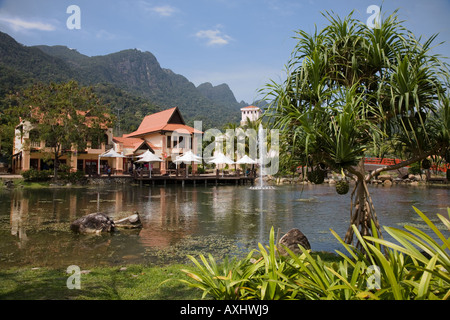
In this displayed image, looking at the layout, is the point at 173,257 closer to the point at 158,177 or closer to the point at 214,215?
the point at 214,215

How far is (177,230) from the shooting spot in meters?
9.37

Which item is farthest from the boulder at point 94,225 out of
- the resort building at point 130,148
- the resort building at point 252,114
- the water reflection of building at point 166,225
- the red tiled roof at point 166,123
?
the red tiled roof at point 166,123

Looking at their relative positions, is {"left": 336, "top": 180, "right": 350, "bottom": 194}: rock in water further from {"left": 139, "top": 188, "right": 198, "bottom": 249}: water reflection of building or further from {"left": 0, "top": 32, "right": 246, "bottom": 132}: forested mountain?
{"left": 0, "top": 32, "right": 246, "bottom": 132}: forested mountain

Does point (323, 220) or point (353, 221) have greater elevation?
point (353, 221)

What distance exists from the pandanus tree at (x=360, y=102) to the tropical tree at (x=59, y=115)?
23963 millimetres

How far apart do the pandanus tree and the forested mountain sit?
16.3 metres

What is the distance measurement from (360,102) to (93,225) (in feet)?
23.6

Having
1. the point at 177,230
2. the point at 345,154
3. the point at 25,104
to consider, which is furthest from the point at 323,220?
the point at 25,104

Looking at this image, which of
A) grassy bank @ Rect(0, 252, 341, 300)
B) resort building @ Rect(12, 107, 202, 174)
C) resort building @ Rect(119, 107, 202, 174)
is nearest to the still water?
grassy bank @ Rect(0, 252, 341, 300)

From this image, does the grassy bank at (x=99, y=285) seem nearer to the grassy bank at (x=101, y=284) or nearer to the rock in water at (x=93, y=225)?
the grassy bank at (x=101, y=284)

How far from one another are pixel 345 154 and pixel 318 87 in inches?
42.8

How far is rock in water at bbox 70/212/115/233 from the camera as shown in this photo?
8.56 meters

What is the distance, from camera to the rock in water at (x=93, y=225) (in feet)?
28.1

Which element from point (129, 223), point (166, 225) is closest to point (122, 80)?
point (166, 225)
